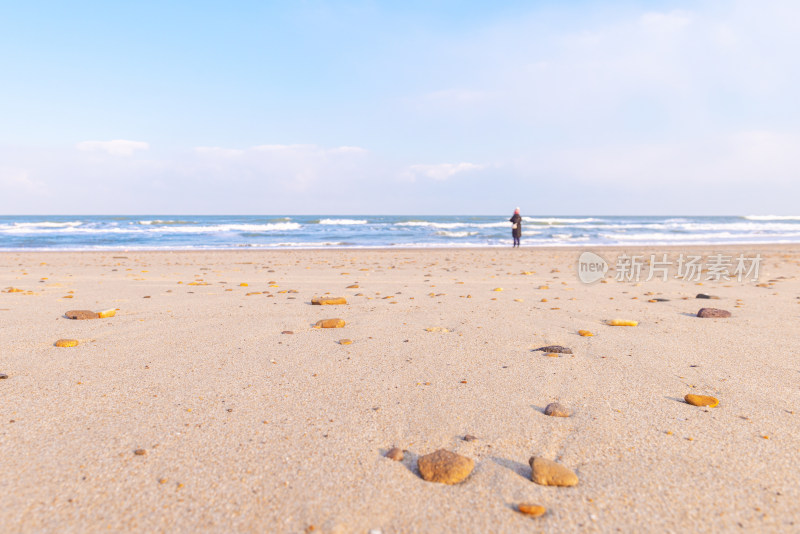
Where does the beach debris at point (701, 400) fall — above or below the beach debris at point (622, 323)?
above

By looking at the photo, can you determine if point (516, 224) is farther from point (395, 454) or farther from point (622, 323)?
point (395, 454)

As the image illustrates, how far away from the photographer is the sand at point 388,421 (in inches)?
54.8

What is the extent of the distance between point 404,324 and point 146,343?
1779 mm

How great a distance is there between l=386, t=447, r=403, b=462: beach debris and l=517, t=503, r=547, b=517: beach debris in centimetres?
44

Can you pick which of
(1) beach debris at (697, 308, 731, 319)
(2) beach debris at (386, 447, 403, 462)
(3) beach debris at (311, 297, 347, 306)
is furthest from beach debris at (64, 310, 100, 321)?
(1) beach debris at (697, 308, 731, 319)

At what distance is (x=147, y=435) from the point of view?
6.00 feet

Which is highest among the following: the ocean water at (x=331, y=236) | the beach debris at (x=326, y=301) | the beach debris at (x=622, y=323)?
the beach debris at (x=622, y=323)

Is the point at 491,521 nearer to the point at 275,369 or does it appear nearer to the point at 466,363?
the point at 466,363

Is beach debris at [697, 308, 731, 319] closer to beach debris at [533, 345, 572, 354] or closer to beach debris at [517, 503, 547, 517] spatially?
beach debris at [533, 345, 572, 354]

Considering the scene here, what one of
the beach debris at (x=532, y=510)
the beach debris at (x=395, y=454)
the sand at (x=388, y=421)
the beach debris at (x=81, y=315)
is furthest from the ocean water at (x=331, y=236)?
the beach debris at (x=532, y=510)

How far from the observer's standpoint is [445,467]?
1.57 m

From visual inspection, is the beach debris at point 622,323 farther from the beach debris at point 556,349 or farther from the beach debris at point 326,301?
the beach debris at point 326,301

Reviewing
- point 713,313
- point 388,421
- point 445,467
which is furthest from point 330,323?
point 713,313

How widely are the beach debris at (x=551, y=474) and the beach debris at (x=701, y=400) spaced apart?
3.06 feet
